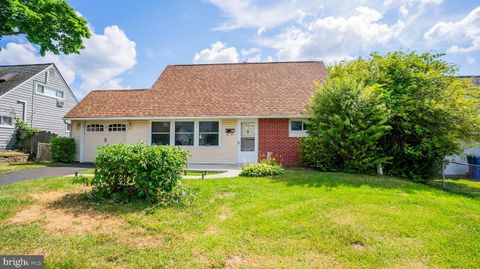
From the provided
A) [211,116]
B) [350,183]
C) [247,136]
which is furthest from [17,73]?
[350,183]

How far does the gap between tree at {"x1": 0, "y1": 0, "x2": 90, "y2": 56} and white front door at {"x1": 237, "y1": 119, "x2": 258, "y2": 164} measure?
28.7ft

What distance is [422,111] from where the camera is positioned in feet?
32.8

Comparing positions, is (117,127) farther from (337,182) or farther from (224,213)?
(337,182)

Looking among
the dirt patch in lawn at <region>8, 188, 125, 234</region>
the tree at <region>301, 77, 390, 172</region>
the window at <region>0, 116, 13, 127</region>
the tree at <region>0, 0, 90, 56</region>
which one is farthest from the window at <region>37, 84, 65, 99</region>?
the tree at <region>301, 77, 390, 172</region>

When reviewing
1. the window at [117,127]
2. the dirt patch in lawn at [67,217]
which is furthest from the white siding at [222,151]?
the dirt patch in lawn at [67,217]

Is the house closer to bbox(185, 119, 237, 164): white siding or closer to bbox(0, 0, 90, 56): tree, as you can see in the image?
bbox(185, 119, 237, 164): white siding

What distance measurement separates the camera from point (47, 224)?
452 cm

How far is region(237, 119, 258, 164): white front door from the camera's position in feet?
41.8

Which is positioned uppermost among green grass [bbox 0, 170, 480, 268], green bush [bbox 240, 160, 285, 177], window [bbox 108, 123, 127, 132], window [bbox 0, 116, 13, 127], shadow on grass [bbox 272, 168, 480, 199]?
window [bbox 0, 116, 13, 127]

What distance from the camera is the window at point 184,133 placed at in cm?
1338

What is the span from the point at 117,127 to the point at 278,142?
9090 mm

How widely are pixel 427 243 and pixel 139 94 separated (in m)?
15.0

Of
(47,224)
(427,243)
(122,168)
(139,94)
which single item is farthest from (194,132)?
(427,243)

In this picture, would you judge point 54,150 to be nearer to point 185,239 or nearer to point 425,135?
point 185,239
